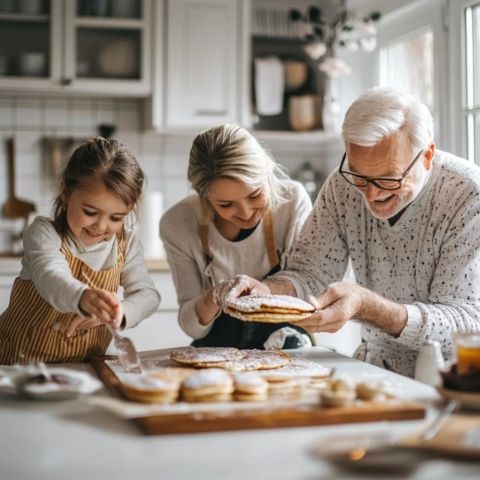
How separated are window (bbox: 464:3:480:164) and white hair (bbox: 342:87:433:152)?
1155mm

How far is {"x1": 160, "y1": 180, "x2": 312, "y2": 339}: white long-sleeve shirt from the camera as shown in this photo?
2.33 m

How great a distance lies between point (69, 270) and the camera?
76.9 inches

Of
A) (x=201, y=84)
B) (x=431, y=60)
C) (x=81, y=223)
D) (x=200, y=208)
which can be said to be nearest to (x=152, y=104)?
(x=201, y=84)

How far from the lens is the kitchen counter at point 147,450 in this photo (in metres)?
1.08

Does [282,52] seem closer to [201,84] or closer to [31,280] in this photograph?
[201,84]

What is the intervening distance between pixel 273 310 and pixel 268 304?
0.06 feet

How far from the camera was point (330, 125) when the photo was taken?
13.3ft

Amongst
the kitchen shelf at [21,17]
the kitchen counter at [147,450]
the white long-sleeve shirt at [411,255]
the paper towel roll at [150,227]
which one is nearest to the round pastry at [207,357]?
the kitchen counter at [147,450]

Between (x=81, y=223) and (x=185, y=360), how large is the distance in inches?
19.0

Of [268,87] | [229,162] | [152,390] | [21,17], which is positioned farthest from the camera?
[268,87]

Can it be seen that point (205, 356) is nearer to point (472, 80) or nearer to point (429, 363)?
point (429, 363)

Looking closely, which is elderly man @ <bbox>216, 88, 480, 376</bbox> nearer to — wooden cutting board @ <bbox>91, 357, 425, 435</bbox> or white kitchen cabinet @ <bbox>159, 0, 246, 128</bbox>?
wooden cutting board @ <bbox>91, 357, 425, 435</bbox>

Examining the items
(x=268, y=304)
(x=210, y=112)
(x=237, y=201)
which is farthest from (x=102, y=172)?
(x=210, y=112)

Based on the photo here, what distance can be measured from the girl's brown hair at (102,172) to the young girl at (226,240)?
19 cm
